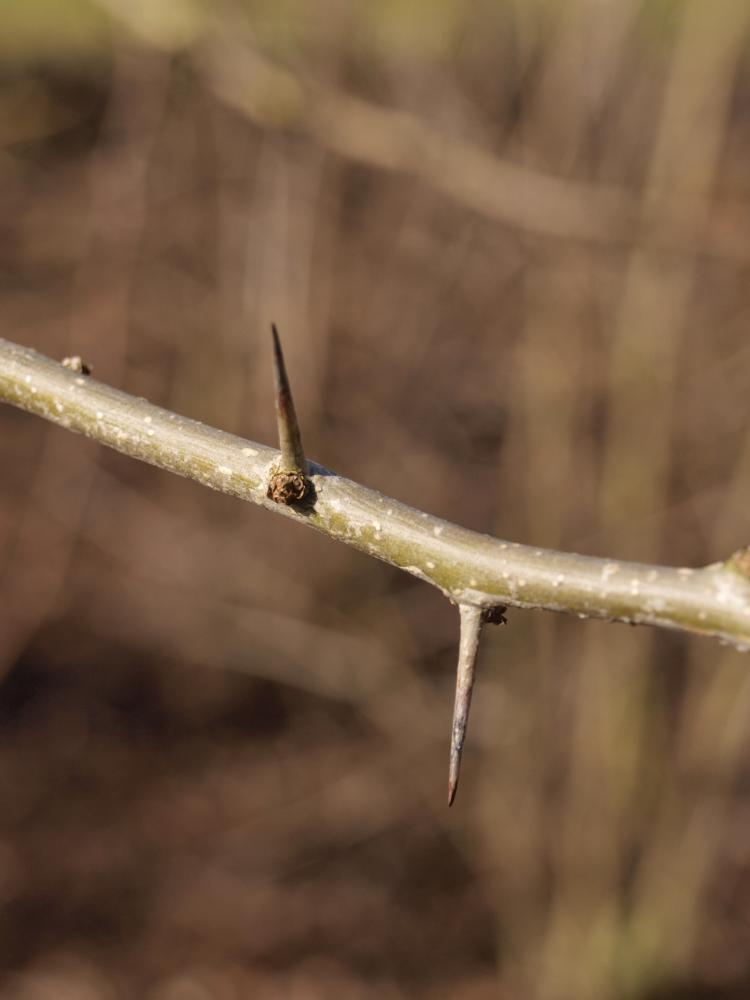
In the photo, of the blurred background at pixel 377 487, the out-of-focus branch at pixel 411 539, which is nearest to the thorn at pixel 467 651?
the out-of-focus branch at pixel 411 539

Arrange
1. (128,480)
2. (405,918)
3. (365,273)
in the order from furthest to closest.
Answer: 1. (128,480)
2. (405,918)
3. (365,273)

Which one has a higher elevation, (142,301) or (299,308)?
(142,301)

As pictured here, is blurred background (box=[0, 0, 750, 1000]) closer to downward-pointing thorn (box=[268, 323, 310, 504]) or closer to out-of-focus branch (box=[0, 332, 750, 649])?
out-of-focus branch (box=[0, 332, 750, 649])

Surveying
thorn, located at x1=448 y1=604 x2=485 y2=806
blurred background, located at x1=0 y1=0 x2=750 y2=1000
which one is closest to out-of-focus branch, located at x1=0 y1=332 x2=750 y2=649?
thorn, located at x1=448 y1=604 x2=485 y2=806

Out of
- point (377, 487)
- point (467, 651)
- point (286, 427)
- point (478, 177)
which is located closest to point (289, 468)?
point (286, 427)

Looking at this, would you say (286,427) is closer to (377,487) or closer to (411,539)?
(411,539)

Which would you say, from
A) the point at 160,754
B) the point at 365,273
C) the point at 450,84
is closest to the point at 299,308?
the point at 365,273

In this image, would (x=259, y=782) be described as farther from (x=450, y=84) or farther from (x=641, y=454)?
(x=450, y=84)
